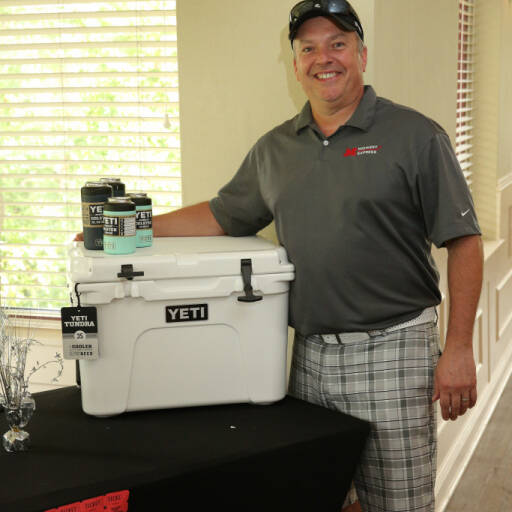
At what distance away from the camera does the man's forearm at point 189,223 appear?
236 centimetres

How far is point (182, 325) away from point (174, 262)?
16cm

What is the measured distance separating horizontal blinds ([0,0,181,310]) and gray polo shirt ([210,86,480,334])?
1080mm

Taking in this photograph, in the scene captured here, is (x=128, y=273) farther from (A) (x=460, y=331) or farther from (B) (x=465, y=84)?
(B) (x=465, y=84)

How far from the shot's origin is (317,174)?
2.06 m

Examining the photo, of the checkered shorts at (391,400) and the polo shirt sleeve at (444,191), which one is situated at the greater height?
the polo shirt sleeve at (444,191)

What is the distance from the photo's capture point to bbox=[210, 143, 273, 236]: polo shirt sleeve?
233cm

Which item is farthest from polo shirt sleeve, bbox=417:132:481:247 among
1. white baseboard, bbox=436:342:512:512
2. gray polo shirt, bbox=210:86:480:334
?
white baseboard, bbox=436:342:512:512

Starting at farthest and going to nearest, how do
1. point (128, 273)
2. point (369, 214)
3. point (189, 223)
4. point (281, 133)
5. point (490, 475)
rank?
point (490, 475) → point (189, 223) → point (281, 133) → point (369, 214) → point (128, 273)

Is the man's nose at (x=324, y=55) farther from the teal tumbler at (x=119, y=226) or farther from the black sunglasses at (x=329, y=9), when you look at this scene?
the teal tumbler at (x=119, y=226)

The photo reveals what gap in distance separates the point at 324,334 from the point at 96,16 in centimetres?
168

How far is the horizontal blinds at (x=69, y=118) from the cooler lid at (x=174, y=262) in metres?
1.08

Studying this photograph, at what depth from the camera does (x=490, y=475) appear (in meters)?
3.55

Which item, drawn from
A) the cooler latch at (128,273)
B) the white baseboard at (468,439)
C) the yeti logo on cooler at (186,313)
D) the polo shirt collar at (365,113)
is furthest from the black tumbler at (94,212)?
the white baseboard at (468,439)

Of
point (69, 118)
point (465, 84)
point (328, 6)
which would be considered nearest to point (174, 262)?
point (328, 6)
